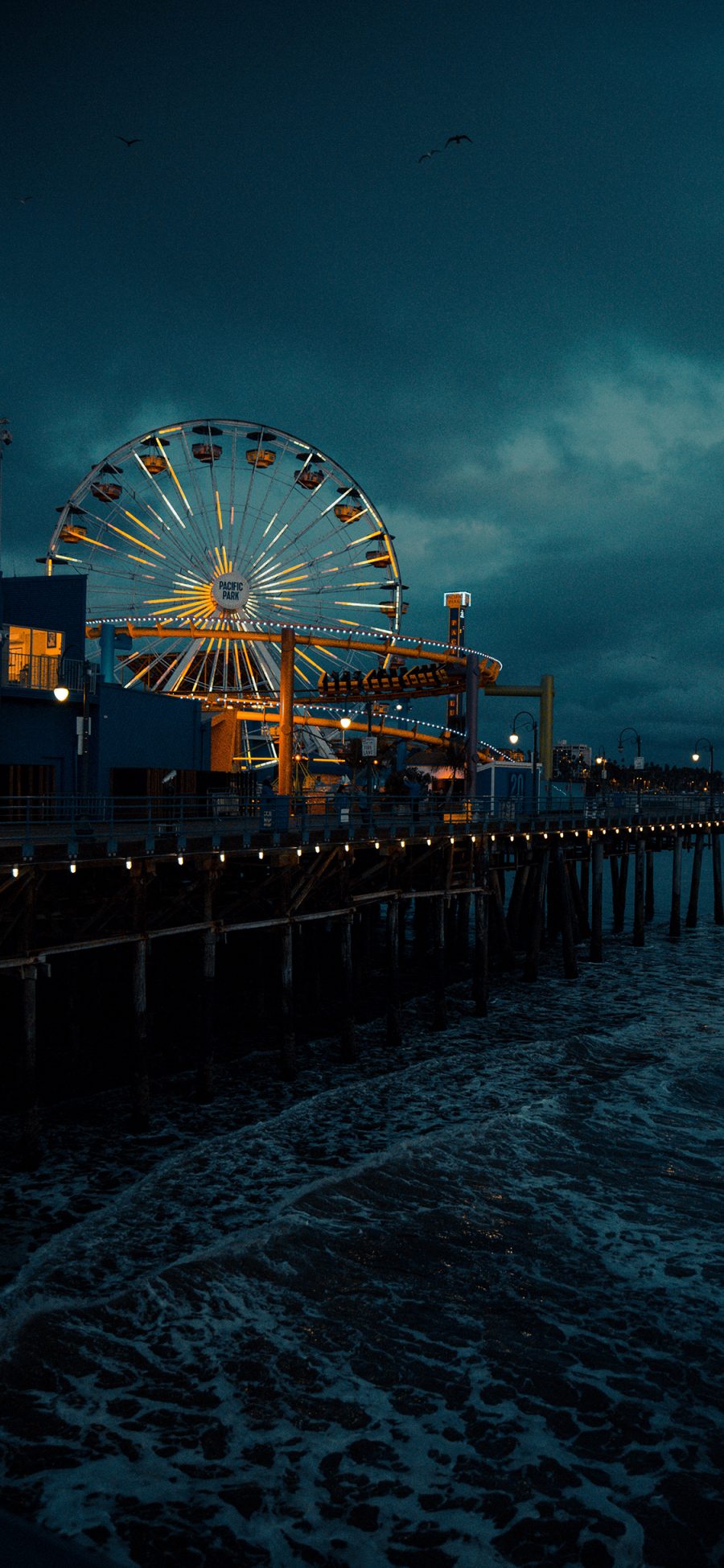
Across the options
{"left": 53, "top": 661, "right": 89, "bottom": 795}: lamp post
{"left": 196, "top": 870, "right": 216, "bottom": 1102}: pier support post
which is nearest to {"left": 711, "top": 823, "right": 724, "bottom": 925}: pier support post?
{"left": 53, "top": 661, "right": 89, "bottom": 795}: lamp post

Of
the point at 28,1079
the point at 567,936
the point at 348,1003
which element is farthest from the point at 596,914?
the point at 28,1079

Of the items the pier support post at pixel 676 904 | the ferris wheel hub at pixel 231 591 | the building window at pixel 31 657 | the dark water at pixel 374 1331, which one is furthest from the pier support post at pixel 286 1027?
the ferris wheel hub at pixel 231 591

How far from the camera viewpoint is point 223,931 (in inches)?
885

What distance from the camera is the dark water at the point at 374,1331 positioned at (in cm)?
994

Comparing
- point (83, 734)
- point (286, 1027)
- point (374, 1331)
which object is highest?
point (83, 734)

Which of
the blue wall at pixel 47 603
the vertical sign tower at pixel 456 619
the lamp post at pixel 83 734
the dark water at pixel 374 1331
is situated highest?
the vertical sign tower at pixel 456 619

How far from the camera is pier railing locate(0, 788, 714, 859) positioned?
20078 mm

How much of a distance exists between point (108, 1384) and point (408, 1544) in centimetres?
407

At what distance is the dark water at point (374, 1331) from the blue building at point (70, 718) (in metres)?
11.1

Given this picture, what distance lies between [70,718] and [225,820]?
219 inches

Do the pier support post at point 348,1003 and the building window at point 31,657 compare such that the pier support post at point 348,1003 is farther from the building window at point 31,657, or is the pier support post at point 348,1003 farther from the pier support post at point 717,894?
the pier support post at point 717,894

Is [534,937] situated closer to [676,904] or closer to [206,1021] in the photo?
[676,904]

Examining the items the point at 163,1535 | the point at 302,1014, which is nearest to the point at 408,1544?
the point at 163,1535

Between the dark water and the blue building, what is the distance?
A: 435 inches
